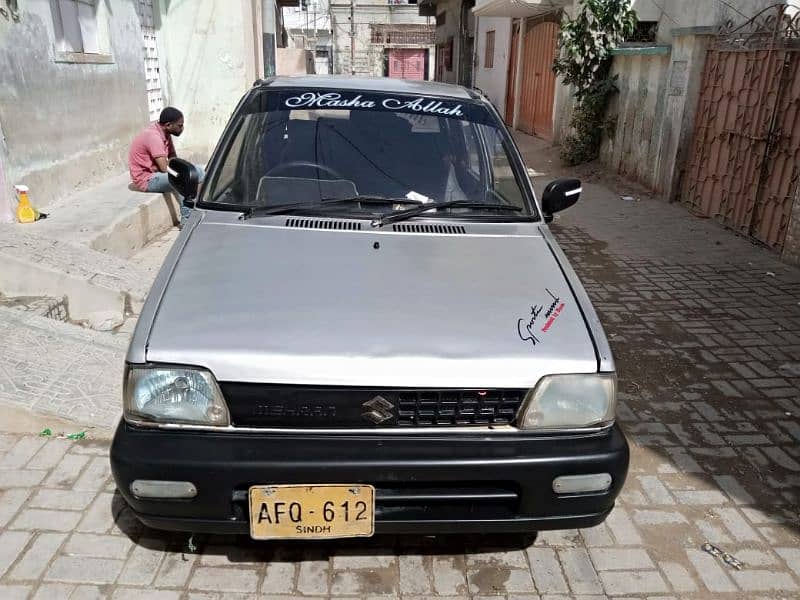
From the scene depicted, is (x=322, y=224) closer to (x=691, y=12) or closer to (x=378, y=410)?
(x=378, y=410)

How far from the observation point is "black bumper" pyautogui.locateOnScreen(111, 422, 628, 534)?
208 cm

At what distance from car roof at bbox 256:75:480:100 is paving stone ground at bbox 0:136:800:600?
2126 millimetres

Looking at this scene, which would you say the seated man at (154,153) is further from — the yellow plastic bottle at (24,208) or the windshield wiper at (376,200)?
the windshield wiper at (376,200)

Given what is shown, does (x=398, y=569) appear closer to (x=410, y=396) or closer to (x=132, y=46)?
(x=410, y=396)

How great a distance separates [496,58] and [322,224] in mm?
18669

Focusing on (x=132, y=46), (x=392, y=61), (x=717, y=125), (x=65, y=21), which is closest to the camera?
(x=65, y=21)

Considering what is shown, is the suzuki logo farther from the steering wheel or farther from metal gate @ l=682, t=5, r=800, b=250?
metal gate @ l=682, t=5, r=800, b=250

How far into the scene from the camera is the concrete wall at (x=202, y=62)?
11.0 meters

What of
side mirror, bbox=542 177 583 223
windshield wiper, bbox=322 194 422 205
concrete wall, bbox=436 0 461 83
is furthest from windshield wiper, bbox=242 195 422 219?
concrete wall, bbox=436 0 461 83

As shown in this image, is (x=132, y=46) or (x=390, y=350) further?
(x=132, y=46)

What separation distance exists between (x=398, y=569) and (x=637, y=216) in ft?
24.0

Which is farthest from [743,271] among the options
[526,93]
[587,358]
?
[526,93]

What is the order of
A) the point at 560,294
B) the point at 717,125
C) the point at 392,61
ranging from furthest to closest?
1. the point at 392,61
2. the point at 717,125
3. the point at 560,294

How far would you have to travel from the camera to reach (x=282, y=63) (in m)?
23.9
